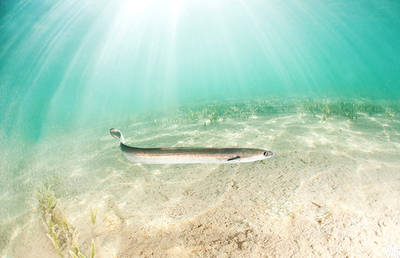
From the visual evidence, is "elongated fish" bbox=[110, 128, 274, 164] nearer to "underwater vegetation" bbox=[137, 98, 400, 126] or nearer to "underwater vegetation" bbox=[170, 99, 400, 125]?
"underwater vegetation" bbox=[137, 98, 400, 126]

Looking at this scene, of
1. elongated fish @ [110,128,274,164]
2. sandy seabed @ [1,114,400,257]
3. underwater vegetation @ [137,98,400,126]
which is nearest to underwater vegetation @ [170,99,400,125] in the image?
underwater vegetation @ [137,98,400,126]

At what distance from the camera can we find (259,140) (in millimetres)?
6109

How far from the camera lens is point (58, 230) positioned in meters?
2.77

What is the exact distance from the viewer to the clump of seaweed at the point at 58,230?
241 centimetres

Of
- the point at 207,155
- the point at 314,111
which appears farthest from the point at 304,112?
the point at 207,155

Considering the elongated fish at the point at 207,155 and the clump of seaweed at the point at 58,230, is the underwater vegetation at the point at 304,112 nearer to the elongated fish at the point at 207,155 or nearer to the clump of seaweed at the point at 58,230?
the elongated fish at the point at 207,155

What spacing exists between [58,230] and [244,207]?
2.94m

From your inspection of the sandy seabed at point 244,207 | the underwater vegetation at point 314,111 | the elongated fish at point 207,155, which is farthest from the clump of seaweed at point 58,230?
the underwater vegetation at point 314,111

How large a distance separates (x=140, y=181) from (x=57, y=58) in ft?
173

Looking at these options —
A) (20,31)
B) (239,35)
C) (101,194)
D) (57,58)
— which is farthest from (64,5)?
(239,35)

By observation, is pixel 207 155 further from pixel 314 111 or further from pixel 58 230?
pixel 314 111

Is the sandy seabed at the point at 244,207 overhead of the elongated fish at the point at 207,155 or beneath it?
Result: beneath

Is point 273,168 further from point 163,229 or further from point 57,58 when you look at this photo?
point 57,58

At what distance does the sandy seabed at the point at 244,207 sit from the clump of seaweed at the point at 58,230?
0.39ft
